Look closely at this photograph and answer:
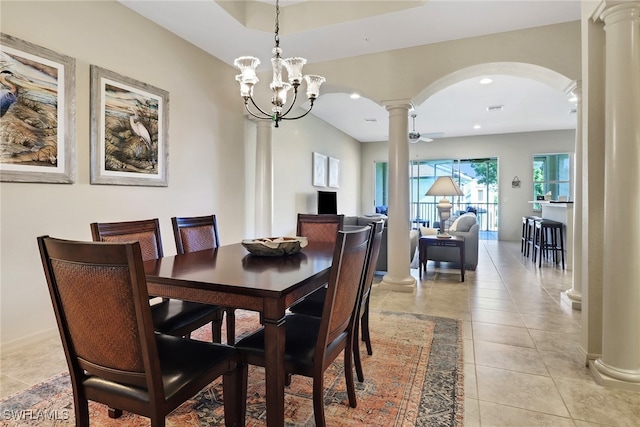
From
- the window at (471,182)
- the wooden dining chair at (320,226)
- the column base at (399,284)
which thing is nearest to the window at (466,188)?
the window at (471,182)

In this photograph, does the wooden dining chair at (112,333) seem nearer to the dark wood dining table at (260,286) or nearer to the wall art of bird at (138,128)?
the dark wood dining table at (260,286)

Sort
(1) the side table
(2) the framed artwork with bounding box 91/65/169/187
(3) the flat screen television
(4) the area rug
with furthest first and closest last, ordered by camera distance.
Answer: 1. (3) the flat screen television
2. (1) the side table
3. (2) the framed artwork with bounding box 91/65/169/187
4. (4) the area rug

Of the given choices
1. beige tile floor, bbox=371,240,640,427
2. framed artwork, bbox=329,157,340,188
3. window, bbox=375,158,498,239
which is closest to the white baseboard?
beige tile floor, bbox=371,240,640,427

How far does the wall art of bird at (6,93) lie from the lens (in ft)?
7.53

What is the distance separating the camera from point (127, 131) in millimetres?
3158

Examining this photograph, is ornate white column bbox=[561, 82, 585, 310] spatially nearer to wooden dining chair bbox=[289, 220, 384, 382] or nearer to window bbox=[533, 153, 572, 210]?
wooden dining chair bbox=[289, 220, 384, 382]

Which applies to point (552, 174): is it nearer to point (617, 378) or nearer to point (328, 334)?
point (617, 378)

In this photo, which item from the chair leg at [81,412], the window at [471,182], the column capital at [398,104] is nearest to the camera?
the chair leg at [81,412]

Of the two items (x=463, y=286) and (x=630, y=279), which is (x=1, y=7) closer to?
(x=630, y=279)

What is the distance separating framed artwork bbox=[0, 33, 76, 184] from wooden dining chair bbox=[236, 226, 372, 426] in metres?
2.13

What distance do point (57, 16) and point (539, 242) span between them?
6.81 meters

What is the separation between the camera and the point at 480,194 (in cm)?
952

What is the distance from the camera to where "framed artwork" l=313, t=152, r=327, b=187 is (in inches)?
282

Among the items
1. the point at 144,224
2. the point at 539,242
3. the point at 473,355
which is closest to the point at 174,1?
the point at 144,224
